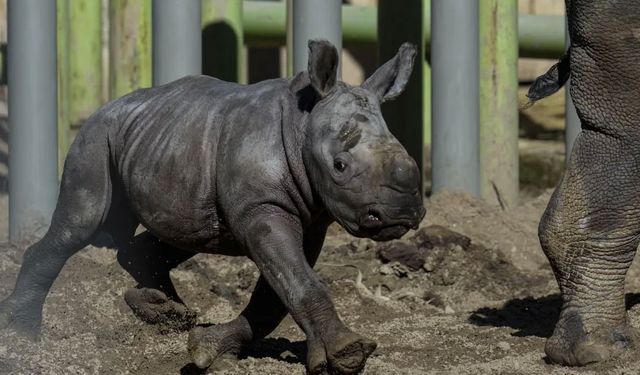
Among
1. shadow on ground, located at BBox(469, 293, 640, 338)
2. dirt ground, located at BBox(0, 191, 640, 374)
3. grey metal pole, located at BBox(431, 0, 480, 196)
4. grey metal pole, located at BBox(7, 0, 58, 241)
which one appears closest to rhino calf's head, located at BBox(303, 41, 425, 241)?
dirt ground, located at BBox(0, 191, 640, 374)

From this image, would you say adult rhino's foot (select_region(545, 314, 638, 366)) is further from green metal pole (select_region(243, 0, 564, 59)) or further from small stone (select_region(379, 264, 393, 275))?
green metal pole (select_region(243, 0, 564, 59))

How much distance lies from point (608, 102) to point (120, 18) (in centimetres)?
502

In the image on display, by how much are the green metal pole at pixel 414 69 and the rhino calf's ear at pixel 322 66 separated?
5.49 m

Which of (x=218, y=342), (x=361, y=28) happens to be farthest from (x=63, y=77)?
(x=218, y=342)

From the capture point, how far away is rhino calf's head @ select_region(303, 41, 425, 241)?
5668 millimetres

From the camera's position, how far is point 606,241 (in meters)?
6.30

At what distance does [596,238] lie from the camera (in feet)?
20.7

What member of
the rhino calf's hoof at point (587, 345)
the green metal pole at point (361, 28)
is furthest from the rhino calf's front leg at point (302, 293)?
the green metal pole at point (361, 28)

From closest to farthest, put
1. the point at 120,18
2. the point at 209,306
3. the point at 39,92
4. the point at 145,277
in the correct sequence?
the point at 145,277, the point at 209,306, the point at 39,92, the point at 120,18

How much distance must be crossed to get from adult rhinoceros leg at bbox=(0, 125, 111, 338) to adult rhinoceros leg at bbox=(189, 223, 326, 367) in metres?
0.82

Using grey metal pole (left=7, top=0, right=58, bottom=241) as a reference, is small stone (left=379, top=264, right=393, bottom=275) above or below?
below

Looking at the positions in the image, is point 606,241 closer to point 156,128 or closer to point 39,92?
point 156,128

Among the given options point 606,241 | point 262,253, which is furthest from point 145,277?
point 606,241

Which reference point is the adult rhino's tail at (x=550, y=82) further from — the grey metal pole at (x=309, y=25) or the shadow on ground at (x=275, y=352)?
the grey metal pole at (x=309, y=25)
